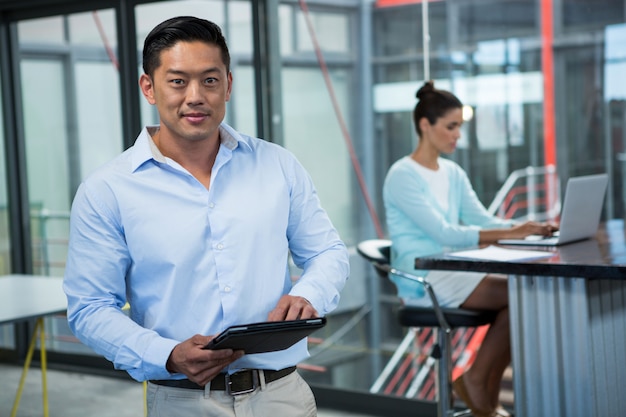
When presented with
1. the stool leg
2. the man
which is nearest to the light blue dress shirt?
the man

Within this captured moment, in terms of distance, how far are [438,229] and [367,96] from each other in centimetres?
122

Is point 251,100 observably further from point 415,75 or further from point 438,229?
point 438,229

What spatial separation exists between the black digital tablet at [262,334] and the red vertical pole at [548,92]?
8.75ft

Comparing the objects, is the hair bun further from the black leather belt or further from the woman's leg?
the black leather belt

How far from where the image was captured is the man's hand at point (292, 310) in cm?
171

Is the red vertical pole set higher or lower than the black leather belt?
higher

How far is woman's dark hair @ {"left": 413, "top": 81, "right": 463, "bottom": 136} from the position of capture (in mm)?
3818

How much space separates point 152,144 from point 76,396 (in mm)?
3486

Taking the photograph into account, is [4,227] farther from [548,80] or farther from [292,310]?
[292,310]

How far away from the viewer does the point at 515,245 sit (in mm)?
3279

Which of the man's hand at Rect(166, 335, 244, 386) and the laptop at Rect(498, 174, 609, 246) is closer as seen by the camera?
the man's hand at Rect(166, 335, 244, 386)

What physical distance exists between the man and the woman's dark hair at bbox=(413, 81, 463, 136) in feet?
6.67

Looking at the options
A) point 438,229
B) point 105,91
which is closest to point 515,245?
point 438,229

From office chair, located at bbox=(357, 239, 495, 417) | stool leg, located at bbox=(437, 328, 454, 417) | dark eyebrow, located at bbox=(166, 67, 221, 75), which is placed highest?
dark eyebrow, located at bbox=(166, 67, 221, 75)
